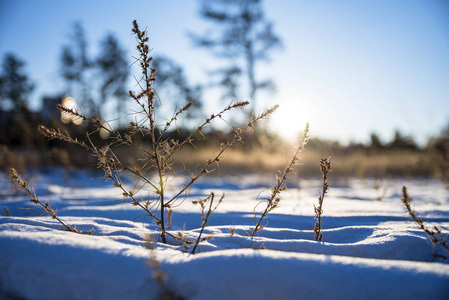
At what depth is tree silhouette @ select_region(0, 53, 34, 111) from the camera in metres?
31.8

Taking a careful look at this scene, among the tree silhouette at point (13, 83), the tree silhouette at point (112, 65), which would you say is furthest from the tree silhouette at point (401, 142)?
the tree silhouette at point (13, 83)

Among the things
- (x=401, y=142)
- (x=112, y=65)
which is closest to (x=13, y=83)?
(x=112, y=65)

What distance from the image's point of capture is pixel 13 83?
32469 mm

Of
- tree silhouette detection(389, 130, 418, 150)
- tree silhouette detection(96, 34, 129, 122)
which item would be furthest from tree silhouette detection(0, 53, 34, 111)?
tree silhouette detection(389, 130, 418, 150)

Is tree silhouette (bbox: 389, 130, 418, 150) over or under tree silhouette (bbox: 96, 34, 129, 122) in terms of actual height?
under

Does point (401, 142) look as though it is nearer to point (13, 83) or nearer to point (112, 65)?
point (112, 65)

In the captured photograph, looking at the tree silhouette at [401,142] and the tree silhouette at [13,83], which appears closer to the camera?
the tree silhouette at [401,142]

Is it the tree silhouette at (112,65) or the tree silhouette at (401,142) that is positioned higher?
the tree silhouette at (112,65)

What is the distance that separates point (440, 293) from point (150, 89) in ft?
4.44

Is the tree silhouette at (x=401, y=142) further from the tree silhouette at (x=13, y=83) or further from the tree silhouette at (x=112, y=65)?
the tree silhouette at (x=13, y=83)

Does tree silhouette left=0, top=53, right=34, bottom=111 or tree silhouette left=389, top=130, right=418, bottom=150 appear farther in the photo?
tree silhouette left=0, top=53, right=34, bottom=111

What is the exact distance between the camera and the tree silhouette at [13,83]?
31828mm

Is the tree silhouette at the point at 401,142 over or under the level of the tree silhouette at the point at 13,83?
under

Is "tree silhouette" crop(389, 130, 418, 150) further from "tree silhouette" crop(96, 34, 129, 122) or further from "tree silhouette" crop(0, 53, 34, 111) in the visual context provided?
"tree silhouette" crop(0, 53, 34, 111)
